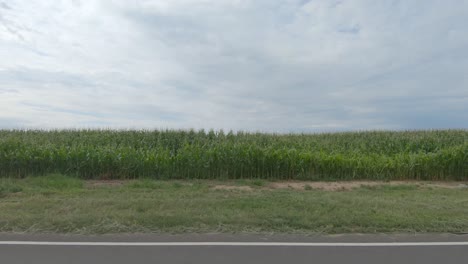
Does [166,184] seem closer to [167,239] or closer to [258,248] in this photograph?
[167,239]

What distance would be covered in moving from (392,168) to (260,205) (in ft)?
28.6

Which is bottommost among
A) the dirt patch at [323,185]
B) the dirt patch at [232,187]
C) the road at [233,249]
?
the road at [233,249]

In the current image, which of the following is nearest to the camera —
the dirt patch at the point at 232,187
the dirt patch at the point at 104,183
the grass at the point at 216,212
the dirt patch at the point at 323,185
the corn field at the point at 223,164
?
the grass at the point at 216,212

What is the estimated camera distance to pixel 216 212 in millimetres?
7355

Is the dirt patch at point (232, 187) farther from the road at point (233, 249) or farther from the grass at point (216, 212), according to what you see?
the road at point (233, 249)

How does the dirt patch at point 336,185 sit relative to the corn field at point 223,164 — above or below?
below

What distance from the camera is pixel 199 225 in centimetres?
654

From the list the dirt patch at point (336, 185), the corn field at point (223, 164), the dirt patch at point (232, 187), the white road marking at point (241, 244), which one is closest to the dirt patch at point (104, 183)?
the corn field at point (223, 164)

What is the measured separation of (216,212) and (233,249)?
2074 millimetres

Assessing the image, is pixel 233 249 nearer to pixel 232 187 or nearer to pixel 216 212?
pixel 216 212

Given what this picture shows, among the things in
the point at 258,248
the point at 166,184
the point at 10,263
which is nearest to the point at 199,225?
the point at 258,248

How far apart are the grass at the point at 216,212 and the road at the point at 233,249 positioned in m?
0.47

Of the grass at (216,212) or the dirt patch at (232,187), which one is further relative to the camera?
the dirt patch at (232,187)

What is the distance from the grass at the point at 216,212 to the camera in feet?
21.2
